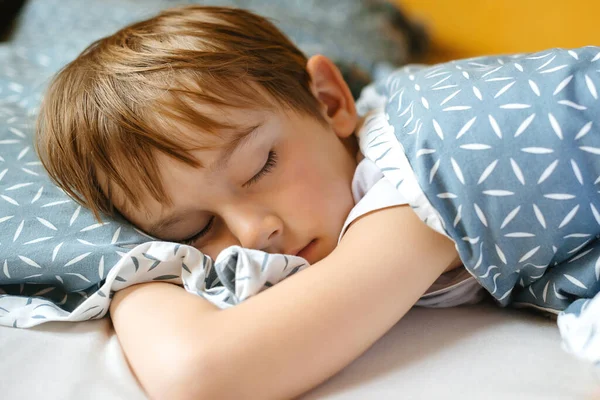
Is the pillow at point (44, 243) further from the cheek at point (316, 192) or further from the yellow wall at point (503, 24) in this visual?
the yellow wall at point (503, 24)

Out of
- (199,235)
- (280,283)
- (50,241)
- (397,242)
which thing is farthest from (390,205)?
(50,241)

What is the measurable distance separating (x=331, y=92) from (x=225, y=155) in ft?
0.97

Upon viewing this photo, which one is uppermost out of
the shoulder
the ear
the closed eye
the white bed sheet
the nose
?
the ear

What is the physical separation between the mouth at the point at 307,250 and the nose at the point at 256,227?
0.03 metres

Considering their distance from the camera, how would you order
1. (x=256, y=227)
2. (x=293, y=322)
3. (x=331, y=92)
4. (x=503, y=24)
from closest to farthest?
(x=293, y=322) < (x=256, y=227) < (x=331, y=92) < (x=503, y=24)

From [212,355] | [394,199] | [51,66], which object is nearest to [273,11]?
[51,66]

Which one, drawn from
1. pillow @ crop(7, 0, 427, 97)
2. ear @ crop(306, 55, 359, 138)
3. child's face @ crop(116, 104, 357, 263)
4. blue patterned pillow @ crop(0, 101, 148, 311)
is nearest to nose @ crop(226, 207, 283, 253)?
child's face @ crop(116, 104, 357, 263)

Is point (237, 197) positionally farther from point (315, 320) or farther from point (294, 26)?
point (294, 26)

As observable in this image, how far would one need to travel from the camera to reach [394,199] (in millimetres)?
674

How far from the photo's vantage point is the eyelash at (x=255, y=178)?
0.75 m

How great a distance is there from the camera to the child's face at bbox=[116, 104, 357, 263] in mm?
723

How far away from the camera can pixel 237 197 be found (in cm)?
73

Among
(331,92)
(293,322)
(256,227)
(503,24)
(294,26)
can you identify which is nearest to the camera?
(293,322)

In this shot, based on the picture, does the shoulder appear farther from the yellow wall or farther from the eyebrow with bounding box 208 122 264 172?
the yellow wall
